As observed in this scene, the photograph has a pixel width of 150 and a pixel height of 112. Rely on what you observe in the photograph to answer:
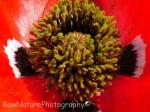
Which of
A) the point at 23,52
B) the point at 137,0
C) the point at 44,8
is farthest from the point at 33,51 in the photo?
the point at 137,0

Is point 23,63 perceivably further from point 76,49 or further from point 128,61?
point 128,61

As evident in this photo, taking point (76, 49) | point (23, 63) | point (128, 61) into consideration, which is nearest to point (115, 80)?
point (128, 61)

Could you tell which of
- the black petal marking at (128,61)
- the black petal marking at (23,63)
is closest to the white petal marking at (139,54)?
the black petal marking at (128,61)

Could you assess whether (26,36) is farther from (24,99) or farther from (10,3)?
(24,99)

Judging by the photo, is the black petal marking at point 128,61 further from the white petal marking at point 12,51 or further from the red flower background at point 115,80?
the white petal marking at point 12,51

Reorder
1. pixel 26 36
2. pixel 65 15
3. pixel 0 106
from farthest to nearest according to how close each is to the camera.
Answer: pixel 26 36
pixel 65 15
pixel 0 106

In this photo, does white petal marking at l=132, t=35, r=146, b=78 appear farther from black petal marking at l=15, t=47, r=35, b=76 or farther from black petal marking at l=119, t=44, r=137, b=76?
black petal marking at l=15, t=47, r=35, b=76

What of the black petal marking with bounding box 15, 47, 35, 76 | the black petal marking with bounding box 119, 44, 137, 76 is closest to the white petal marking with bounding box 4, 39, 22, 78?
the black petal marking with bounding box 15, 47, 35, 76

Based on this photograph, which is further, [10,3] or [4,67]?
[10,3]
